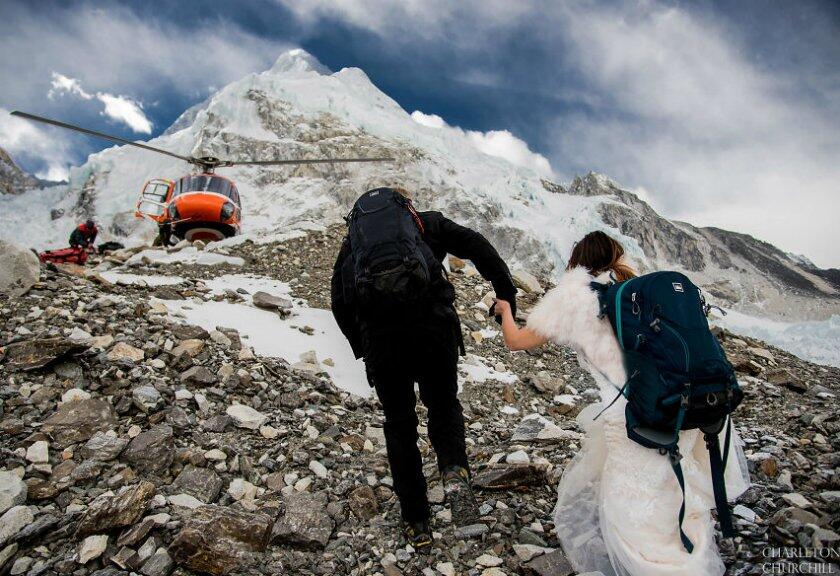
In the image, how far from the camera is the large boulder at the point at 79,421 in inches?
118

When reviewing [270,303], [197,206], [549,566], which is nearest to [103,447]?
[549,566]

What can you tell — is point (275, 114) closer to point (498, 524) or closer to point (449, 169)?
point (449, 169)

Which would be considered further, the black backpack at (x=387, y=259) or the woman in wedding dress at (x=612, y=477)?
the black backpack at (x=387, y=259)

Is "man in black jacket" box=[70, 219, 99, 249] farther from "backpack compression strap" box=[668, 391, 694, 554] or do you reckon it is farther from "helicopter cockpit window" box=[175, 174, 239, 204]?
"backpack compression strap" box=[668, 391, 694, 554]

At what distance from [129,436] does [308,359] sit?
2148 mm

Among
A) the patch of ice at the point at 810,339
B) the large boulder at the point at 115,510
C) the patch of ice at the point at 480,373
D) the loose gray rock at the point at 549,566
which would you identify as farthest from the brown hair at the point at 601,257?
the patch of ice at the point at 810,339

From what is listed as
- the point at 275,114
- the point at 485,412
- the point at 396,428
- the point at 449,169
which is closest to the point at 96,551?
the point at 396,428

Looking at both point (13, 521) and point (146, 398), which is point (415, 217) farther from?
point (13, 521)

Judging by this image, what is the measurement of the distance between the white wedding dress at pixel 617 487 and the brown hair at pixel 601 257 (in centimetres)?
7

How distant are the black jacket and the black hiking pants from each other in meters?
0.15

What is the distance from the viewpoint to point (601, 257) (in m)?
2.27

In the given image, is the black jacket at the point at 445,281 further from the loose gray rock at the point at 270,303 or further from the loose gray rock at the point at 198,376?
the loose gray rock at the point at 270,303

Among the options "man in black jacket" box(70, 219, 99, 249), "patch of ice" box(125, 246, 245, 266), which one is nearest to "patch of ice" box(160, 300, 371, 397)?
"patch of ice" box(125, 246, 245, 266)

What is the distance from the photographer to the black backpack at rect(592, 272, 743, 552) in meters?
1.77
